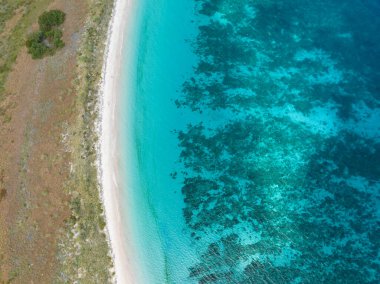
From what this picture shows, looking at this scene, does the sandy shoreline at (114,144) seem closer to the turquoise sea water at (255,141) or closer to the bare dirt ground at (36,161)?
the turquoise sea water at (255,141)

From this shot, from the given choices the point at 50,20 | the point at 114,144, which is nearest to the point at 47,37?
the point at 50,20

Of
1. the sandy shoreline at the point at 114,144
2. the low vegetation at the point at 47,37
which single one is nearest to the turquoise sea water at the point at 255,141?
the sandy shoreline at the point at 114,144

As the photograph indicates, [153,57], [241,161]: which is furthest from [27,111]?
[241,161]

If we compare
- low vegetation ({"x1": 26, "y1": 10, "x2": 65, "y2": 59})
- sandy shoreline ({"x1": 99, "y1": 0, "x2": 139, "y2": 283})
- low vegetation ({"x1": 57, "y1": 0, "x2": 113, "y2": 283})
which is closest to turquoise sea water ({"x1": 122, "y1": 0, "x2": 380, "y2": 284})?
sandy shoreline ({"x1": 99, "y1": 0, "x2": 139, "y2": 283})

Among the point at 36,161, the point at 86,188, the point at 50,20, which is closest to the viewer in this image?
A: the point at 86,188

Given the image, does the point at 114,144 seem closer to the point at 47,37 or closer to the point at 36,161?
the point at 36,161

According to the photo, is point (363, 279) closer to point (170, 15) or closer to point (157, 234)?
point (157, 234)

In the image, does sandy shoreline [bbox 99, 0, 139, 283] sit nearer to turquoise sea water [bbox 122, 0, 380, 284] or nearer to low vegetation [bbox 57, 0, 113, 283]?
low vegetation [bbox 57, 0, 113, 283]
